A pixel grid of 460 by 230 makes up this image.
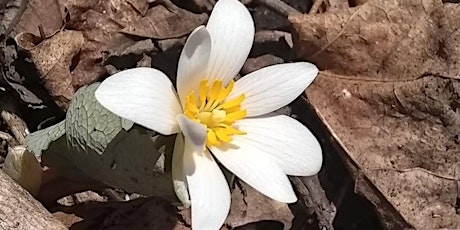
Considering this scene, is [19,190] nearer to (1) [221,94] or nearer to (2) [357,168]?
(1) [221,94]

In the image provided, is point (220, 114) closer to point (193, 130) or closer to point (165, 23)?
point (193, 130)

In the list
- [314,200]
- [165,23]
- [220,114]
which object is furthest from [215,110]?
[165,23]

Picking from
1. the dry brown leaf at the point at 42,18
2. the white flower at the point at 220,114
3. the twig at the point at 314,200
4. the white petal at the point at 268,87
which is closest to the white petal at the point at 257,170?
the white flower at the point at 220,114

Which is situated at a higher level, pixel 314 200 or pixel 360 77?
pixel 360 77

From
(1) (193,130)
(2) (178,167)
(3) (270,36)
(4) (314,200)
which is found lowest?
(4) (314,200)

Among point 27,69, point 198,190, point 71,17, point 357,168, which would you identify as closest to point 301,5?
point 357,168

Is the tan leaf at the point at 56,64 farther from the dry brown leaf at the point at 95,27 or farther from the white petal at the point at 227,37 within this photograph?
the white petal at the point at 227,37

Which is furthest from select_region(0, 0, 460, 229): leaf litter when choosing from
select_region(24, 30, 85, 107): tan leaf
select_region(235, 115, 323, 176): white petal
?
select_region(235, 115, 323, 176): white petal
